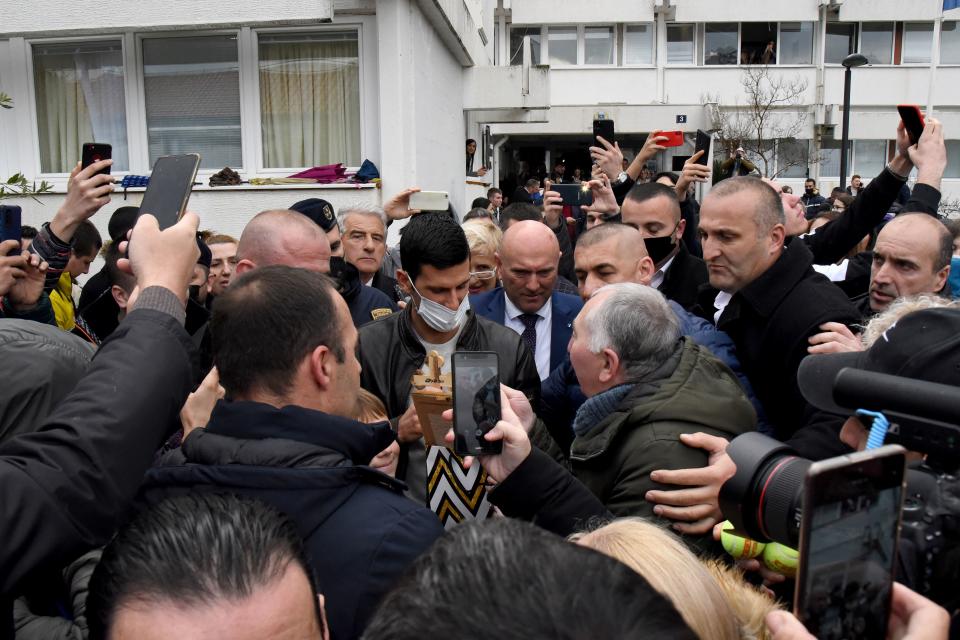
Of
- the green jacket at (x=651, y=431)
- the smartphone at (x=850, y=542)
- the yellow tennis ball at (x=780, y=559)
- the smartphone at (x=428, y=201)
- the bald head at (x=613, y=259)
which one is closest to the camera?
the smartphone at (x=850, y=542)

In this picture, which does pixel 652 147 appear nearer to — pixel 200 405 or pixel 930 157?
pixel 930 157

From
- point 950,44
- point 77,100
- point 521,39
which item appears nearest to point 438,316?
point 77,100

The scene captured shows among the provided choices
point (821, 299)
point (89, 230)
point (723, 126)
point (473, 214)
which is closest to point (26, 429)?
point (821, 299)

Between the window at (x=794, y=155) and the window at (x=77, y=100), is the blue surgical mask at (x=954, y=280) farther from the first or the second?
the window at (x=794, y=155)

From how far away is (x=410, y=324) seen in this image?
361 cm

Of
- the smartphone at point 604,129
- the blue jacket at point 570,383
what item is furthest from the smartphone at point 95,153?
the smartphone at point 604,129

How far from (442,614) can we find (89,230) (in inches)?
243

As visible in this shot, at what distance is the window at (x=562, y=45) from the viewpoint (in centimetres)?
3162

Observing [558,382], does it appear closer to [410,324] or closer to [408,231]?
[410,324]

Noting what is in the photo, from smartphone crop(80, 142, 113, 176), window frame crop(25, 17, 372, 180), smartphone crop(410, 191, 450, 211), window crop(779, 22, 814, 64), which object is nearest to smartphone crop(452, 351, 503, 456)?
smartphone crop(80, 142, 113, 176)

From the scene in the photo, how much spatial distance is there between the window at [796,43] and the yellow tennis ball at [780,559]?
33083 millimetres

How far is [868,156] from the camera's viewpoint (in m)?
31.6

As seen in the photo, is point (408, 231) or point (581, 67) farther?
point (581, 67)

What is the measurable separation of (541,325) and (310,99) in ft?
19.0
